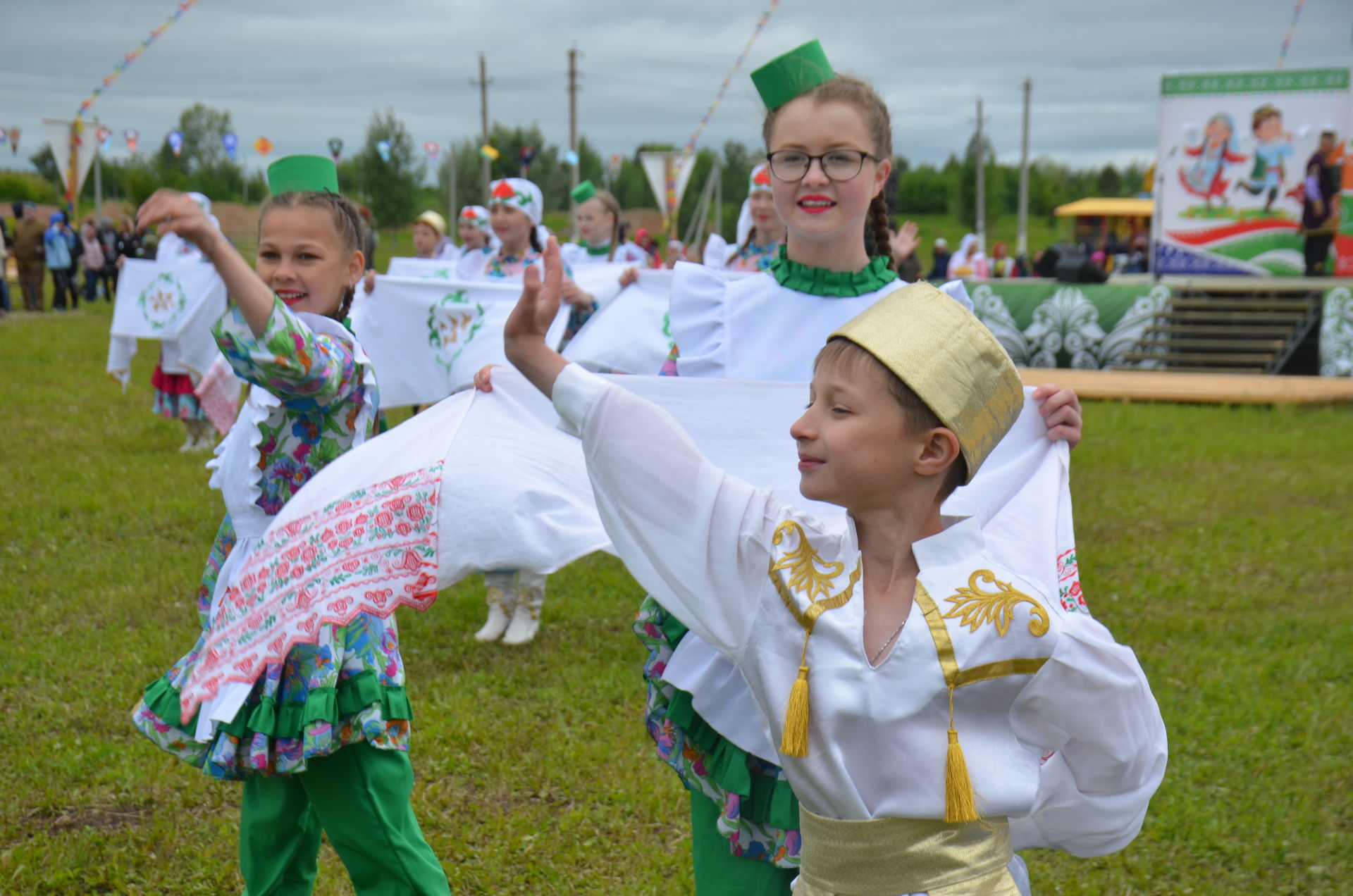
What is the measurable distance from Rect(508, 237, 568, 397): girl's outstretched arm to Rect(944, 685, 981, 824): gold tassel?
72 centimetres

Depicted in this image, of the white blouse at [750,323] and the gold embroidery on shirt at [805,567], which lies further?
the white blouse at [750,323]

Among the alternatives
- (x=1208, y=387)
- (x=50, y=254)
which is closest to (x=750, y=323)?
(x=1208, y=387)

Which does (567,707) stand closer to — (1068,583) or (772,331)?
(772,331)

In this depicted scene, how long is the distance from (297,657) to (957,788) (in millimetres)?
1330

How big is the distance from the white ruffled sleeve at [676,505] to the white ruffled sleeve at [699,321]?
0.77m

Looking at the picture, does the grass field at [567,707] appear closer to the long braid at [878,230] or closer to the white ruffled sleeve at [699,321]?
the white ruffled sleeve at [699,321]

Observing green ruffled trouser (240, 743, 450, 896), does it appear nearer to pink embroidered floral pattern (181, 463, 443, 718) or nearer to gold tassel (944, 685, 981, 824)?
pink embroidered floral pattern (181, 463, 443, 718)

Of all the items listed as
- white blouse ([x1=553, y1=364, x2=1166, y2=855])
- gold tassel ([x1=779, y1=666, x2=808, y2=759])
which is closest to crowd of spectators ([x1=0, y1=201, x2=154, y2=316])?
white blouse ([x1=553, y1=364, x2=1166, y2=855])

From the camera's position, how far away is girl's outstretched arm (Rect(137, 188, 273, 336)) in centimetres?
186

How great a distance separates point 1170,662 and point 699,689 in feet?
12.4

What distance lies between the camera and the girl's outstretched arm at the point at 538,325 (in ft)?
5.52

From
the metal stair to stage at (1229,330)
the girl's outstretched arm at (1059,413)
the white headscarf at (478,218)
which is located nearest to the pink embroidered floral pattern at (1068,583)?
the girl's outstretched arm at (1059,413)

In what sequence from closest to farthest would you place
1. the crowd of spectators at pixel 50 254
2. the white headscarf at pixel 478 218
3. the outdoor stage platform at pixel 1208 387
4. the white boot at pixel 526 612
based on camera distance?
the white boot at pixel 526 612 < the white headscarf at pixel 478 218 < the outdoor stage platform at pixel 1208 387 < the crowd of spectators at pixel 50 254

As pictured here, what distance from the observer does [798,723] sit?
1.67 meters
